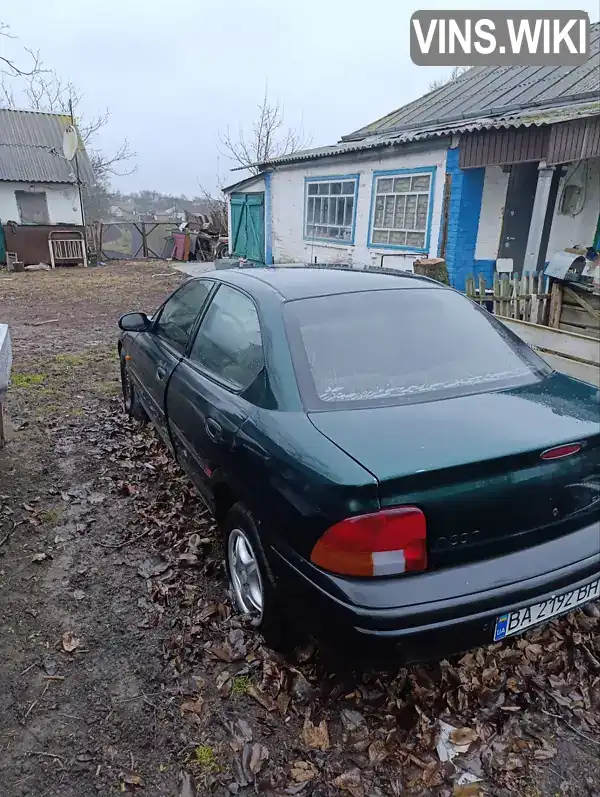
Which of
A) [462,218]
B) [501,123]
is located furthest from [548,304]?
[501,123]

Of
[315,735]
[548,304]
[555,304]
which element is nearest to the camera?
[315,735]

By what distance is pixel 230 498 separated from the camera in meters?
2.56

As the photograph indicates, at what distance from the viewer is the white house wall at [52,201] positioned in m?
19.5

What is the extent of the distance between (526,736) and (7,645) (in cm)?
227

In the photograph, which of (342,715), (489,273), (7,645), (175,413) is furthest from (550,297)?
(7,645)

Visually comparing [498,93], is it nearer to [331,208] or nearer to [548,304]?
[331,208]

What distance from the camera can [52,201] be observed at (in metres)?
20.0

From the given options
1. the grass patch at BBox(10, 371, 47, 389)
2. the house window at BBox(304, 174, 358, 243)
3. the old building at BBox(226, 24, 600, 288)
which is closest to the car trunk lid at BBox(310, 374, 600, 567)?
the grass patch at BBox(10, 371, 47, 389)

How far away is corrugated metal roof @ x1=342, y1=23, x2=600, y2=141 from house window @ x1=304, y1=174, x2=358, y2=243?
2827 mm

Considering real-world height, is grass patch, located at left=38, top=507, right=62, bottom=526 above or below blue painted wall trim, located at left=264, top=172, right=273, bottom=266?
below

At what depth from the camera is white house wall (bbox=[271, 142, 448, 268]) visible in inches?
403

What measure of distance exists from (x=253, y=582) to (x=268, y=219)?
15104 mm

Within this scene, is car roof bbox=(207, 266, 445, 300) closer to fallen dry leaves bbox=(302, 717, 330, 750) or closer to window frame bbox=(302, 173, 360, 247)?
fallen dry leaves bbox=(302, 717, 330, 750)

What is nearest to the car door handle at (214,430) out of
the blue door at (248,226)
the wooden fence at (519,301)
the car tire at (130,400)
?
the car tire at (130,400)
